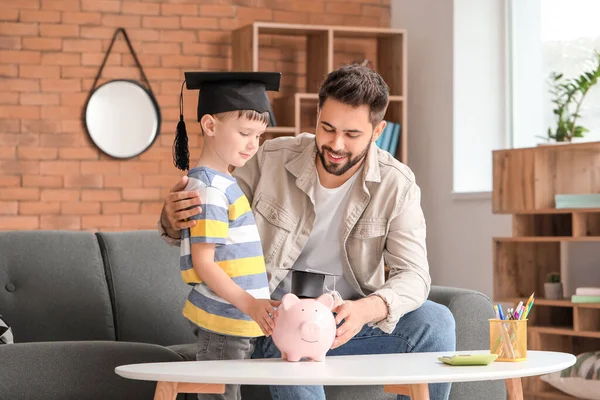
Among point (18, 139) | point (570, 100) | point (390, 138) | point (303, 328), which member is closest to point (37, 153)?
point (18, 139)

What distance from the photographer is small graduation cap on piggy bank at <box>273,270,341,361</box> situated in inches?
74.1

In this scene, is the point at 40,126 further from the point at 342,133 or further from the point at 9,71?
the point at 342,133

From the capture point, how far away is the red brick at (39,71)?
4980 millimetres

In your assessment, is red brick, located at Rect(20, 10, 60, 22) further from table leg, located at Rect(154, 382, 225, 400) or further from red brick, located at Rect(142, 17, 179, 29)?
table leg, located at Rect(154, 382, 225, 400)

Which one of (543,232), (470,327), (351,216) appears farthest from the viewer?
(543,232)

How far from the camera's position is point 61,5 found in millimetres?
5035

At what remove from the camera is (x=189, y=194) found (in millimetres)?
2119

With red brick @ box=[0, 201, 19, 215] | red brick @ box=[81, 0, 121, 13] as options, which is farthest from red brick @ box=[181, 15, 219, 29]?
red brick @ box=[0, 201, 19, 215]

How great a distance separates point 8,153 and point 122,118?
0.61 meters

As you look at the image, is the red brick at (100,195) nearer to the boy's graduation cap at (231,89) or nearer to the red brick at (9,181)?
the red brick at (9,181)

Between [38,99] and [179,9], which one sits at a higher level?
[179,9]

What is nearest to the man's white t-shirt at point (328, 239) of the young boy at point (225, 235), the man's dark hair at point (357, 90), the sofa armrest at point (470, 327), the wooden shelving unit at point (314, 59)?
the man's dark hair at point (357, 90)

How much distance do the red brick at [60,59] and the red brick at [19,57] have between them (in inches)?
1.4

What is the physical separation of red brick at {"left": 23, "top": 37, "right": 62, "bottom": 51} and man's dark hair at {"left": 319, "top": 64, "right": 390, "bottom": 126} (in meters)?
2.99
